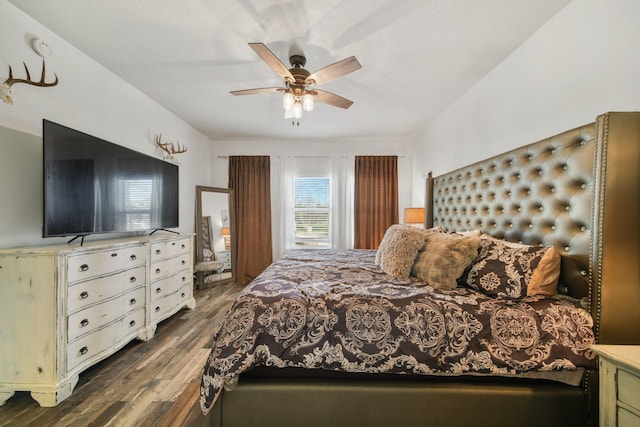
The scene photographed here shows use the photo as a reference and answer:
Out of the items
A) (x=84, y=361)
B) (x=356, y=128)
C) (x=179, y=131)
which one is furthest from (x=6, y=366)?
(x=356, y=128)

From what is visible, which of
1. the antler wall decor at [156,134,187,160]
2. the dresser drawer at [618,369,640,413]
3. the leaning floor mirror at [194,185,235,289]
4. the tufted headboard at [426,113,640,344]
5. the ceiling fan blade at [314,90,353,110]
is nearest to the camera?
the dresser drawer at [618,369,640,413]

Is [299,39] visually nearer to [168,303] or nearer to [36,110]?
[36,110]

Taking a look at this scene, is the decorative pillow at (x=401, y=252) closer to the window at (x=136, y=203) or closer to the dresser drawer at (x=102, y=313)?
the dresser drawer at (x=102, y=313)

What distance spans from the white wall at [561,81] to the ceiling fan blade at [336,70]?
1283 millimetres

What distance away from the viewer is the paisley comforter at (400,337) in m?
1.14

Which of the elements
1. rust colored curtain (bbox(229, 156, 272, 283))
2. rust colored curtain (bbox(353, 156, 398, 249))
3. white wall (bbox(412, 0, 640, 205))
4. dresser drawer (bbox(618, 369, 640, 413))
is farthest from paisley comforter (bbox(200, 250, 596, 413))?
rust colored curtain (bbox(229, 156, 272, 283))

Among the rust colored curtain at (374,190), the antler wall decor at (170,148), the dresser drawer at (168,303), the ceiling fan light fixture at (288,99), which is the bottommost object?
the dresser drawer at (168,303)

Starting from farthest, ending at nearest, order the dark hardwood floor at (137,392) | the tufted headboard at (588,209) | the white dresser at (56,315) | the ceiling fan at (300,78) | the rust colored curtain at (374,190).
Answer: the rust colored curtain at (374,190) → the ceiling fan at (300,78) → the white dresser at (56,315) → the dark hardwood floor at (137,392) → the tufted headboard at (588,209)

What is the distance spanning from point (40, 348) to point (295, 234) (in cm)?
325

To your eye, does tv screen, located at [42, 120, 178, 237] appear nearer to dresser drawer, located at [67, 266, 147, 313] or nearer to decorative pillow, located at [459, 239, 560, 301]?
dresser drawer, located at [67, 266, 147, 313]

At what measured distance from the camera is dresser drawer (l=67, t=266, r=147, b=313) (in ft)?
5.30

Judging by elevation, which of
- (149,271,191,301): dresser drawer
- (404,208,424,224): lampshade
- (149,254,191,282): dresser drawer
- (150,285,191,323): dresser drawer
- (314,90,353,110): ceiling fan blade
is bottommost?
(150,285,191,323): dresser drawer

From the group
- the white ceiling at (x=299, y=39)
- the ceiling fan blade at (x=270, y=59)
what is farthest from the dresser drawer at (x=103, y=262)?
the ceiling fan blade at (x=270, y=59)

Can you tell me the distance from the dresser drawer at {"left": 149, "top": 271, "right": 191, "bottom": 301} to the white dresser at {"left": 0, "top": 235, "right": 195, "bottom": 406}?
42 cm
